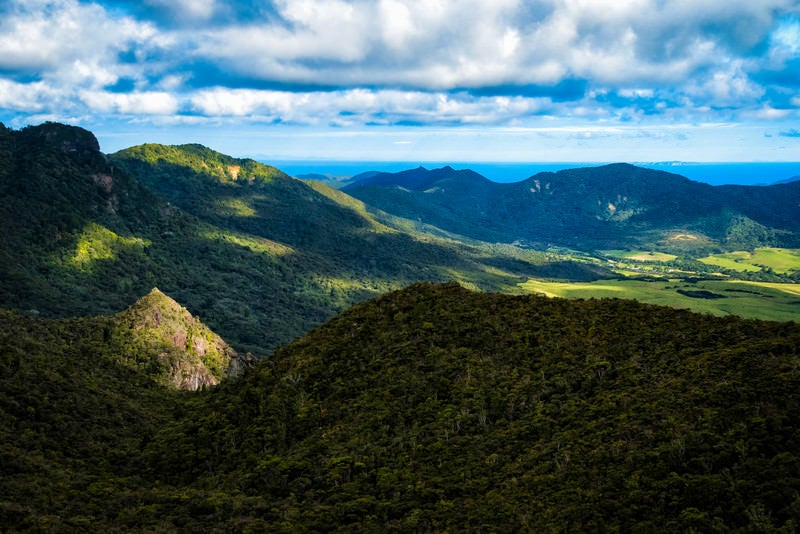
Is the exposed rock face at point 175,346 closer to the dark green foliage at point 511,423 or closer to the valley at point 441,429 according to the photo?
the valley at point 441,429

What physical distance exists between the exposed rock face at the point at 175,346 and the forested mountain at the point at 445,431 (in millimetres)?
25854

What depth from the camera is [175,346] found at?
117500 mm

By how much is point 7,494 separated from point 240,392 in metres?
28.2

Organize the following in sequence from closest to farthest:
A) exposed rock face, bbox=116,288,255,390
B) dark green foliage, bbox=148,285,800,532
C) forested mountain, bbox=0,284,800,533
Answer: dark green foliage, bbox=148,285,800,532, forested mountain, bbox=0,284,800,533, exposed rock face, bbox=116,288,255,390

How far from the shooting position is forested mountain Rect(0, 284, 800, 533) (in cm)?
3709

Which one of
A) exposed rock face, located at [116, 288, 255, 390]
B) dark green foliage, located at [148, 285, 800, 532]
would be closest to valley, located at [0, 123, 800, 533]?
dark green foliage, located at [148, 285, 800, 532]

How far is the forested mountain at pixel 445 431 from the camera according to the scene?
37094 millimetres

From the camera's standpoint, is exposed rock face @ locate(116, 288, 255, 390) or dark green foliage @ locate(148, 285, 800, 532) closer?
dark green foliage @ locate(148, 285, 800, 532)

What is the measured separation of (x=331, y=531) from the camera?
135 ft

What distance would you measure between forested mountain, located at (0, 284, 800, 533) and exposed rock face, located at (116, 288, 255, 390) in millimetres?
25854

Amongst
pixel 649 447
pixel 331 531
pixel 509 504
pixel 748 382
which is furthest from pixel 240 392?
pixel 748 382

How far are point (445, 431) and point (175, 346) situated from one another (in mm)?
81476

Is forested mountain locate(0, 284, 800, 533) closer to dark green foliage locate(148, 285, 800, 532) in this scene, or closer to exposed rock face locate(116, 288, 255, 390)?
dark green foliage locate(148, 285, 800, 532)

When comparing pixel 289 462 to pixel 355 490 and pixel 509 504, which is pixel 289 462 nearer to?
pixel 355 490
